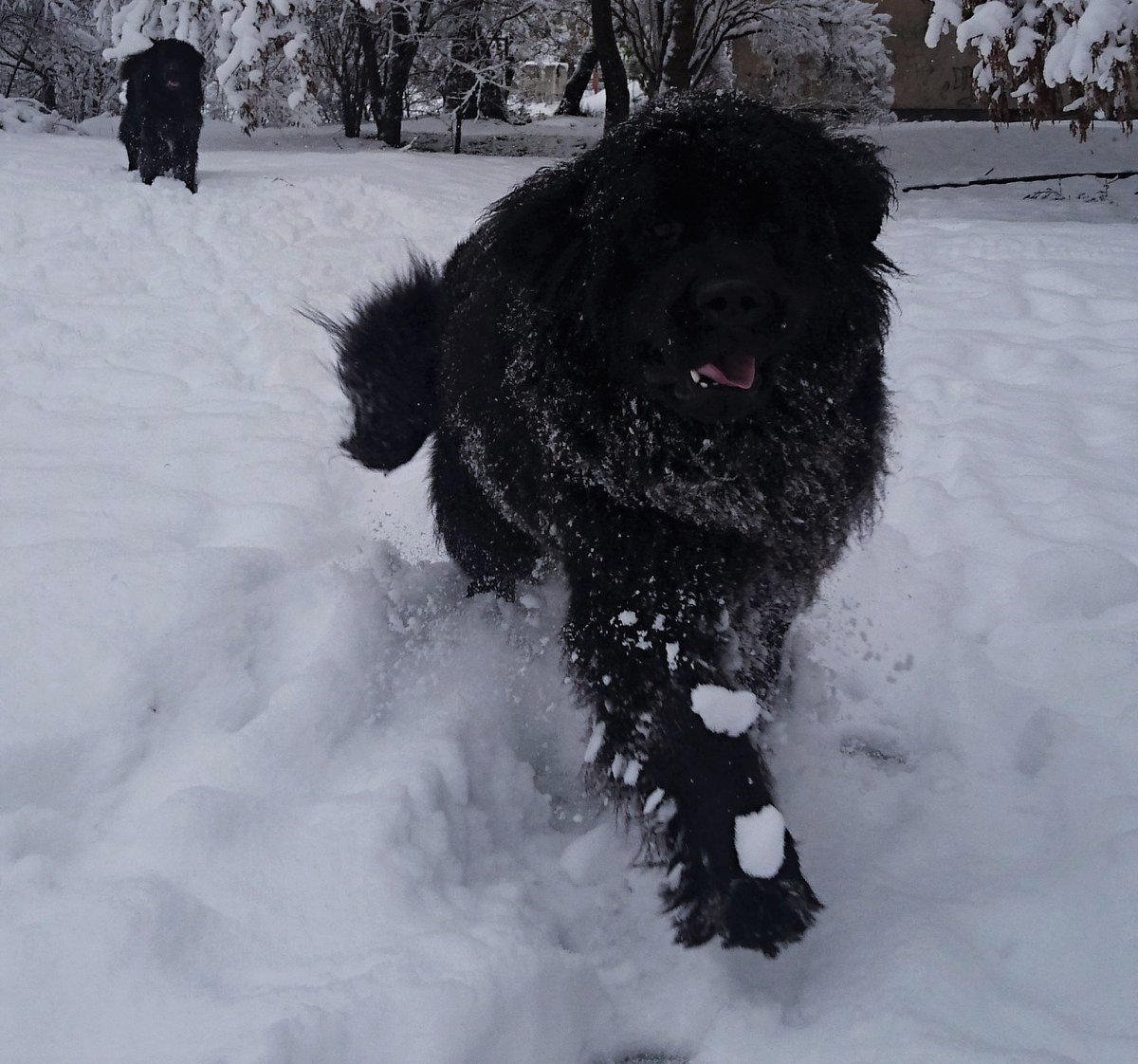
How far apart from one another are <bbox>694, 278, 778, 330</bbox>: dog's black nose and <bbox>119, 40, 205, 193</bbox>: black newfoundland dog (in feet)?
24.0

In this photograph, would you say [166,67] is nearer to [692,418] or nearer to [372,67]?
[372,67]

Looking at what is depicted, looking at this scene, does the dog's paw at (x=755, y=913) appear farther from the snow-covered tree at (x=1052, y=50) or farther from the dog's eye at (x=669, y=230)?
the snow-covered tree at (x=1052, y=50)

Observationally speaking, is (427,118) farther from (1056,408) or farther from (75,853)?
(75,853)

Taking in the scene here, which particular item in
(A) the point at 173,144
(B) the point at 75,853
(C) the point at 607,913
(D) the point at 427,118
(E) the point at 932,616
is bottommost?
(C) the point at 607,913

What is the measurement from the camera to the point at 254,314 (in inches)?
197

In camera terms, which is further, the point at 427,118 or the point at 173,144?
the point at 427,118

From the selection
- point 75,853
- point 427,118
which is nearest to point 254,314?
point 75,853

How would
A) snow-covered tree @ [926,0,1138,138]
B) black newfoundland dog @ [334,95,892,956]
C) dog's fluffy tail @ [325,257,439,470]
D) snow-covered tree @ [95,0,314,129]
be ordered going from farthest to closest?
snow-covered tree @ [95,0,314,129] < snow-covered tree @ [926,0,1138,138] < dog's fluffy tail @ [325,257,439,470] < black newfoundland dog @ [334,95,892,956]

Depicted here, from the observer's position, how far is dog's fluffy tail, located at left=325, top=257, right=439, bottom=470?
2.84m

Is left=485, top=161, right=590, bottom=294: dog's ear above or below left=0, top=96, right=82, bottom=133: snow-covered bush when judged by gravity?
below

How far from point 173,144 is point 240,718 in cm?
693

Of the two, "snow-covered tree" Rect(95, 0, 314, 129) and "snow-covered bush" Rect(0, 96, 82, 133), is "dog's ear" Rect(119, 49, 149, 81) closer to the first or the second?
"snow-covered tree" Rect(95, 0, 314, 129)

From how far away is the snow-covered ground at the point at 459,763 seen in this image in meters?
1.51

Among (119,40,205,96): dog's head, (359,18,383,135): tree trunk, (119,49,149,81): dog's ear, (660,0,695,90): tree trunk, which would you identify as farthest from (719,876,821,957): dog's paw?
(359,18,383,135): tree trunk
